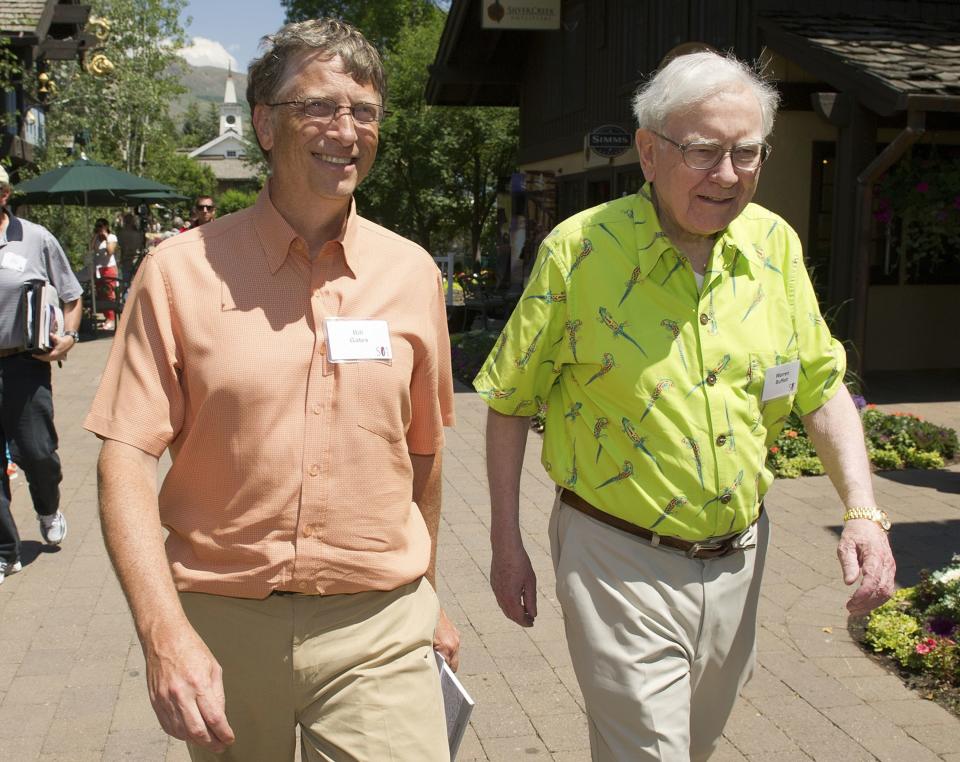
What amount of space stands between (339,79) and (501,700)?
105 inches

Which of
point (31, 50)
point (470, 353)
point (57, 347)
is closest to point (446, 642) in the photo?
point (57, 347)

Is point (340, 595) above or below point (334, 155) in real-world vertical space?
below

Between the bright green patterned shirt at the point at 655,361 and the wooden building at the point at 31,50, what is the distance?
1853cm

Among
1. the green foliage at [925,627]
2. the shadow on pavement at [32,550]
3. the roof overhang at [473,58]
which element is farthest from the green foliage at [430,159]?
the green foliage at [925,627]

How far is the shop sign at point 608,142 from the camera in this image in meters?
13.3

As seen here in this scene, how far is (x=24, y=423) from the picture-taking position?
5766mm

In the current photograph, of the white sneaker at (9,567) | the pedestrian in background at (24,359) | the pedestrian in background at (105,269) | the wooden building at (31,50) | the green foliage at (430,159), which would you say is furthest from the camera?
the green foliage at (430,159)

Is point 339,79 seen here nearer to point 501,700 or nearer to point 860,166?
point 501,700

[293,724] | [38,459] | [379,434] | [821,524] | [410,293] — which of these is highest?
[410,293]

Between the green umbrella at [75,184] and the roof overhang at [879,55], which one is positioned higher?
the roof overhang at [879,55]

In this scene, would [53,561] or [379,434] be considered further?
[53,561]

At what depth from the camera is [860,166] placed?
34.5ft

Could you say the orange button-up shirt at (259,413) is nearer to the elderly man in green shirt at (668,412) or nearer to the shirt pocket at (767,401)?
the elderly man in green shirt at (668,412)

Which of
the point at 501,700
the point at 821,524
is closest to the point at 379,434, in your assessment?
the point at 501,700
